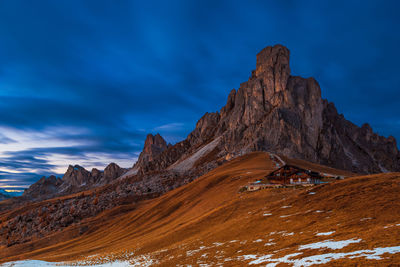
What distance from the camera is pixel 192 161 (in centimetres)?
16450

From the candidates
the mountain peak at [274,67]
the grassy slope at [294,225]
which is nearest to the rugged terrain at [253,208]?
the grassy slope at [294,225]

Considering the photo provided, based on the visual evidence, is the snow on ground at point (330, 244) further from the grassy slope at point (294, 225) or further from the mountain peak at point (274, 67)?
the mountain peak at point (274, 67)

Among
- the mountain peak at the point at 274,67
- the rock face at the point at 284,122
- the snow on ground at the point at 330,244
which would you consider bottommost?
the snow on ground at the point at 330,244

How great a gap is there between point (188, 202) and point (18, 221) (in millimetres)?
81589

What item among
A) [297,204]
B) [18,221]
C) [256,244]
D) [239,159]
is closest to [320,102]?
[239,159]

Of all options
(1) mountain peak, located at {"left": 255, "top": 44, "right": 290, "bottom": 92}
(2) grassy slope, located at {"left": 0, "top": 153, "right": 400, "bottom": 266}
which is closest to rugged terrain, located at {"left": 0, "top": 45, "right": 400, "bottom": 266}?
(2) grassy slope, located at {"left": 0, "top": 153, "right": 400, "bottom": 266}

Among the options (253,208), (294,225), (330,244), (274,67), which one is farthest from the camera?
(274,67)

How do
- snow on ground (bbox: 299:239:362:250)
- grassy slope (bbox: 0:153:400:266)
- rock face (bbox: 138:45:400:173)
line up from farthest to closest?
rock face (bbox: 138:45:400:173) < grassy slope (bbox: 0:153:400:266) < snow on ground (bbox: 299:239:362:250)

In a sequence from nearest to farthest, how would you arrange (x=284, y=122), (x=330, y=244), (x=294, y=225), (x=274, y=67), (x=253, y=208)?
(x=330, y=244), (x=294, y=225), (x=253, y=208), (x=284, y=122), (x=274, y=67)

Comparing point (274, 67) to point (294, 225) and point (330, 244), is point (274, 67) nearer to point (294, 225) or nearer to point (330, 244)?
point (294, 225)

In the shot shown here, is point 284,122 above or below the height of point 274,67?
below

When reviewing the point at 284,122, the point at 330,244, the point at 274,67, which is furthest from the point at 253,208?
the point at 274,67

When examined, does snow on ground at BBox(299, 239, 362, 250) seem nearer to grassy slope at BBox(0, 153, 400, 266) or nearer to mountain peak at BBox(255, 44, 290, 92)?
Result: grassy slope at BBox(0, 153, 400, 266)

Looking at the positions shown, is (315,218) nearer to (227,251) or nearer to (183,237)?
(227,251)
